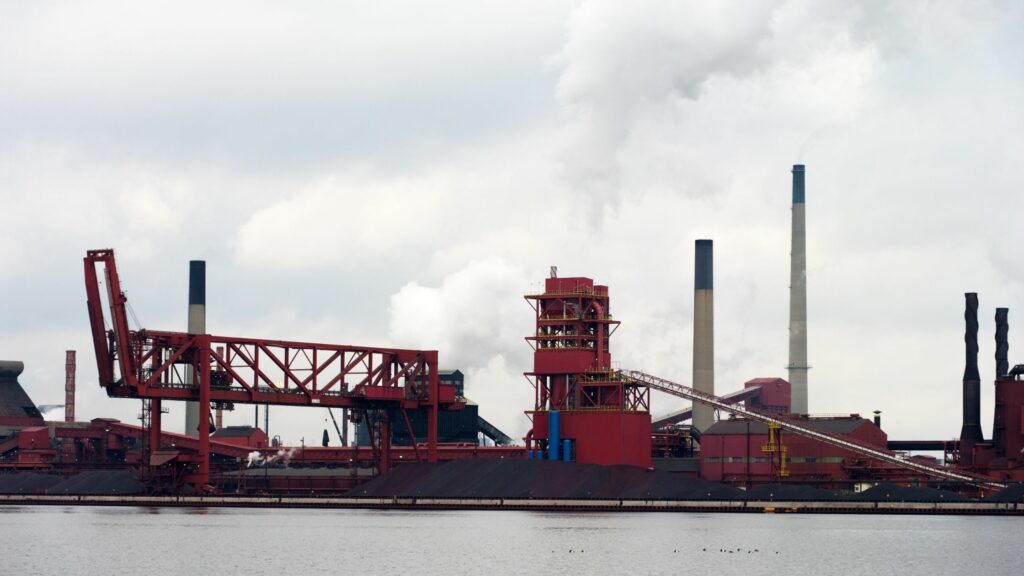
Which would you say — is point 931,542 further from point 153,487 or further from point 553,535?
point 153,487

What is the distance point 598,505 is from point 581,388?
1406 cm

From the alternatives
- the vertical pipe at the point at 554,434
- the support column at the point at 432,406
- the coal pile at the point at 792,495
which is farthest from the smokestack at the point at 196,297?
the coal pile at the point at 792,495

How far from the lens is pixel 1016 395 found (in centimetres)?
13250

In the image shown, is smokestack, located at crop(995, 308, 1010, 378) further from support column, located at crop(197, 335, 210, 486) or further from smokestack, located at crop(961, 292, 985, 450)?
support column, located at crop(197, 335, 210, 486)

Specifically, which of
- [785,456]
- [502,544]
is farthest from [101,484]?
[502,544]

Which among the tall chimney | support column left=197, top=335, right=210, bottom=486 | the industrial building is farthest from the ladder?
the tall chimney

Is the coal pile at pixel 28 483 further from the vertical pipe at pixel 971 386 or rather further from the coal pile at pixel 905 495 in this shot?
the vertical pipe at pixel 971 386

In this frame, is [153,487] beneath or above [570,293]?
beneath

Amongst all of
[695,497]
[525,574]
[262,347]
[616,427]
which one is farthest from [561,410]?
[525,574]

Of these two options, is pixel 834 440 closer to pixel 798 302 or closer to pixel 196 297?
pixel 798 302

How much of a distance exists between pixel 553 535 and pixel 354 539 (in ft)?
34.6

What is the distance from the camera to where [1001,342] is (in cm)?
14075

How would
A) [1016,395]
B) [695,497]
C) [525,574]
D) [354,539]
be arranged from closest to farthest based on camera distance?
[525,574] → [354,539] → [695,497] → [1016,395]

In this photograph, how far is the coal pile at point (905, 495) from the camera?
122m
